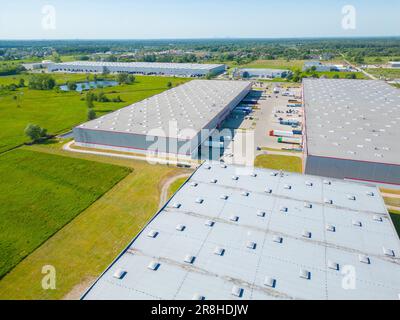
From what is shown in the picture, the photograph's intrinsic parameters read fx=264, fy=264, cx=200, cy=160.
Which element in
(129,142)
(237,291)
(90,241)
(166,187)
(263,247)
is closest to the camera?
(237,291)

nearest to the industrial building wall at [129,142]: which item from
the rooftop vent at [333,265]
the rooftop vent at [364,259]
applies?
the rooftop vent at [333,265]

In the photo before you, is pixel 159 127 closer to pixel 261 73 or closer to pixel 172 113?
pixel 172 113

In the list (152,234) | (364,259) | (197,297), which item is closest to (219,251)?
(197,297)

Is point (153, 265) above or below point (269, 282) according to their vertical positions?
above

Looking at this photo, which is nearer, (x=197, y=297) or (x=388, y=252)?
(x=197, y=297)

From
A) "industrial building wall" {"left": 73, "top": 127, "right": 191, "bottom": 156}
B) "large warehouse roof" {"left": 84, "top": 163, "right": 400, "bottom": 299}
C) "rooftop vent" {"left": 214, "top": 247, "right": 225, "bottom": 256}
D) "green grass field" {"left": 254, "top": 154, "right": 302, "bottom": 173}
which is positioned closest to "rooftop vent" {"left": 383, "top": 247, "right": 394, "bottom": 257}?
"large warehouse roof" {"left": 84, "top": 163, "right": 400, "bottom": 299}

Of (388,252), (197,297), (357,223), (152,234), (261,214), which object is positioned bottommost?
(197,297)

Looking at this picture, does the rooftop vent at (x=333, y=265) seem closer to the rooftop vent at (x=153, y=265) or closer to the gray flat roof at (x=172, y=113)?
the rooftop vent at (x=153, y=265)
